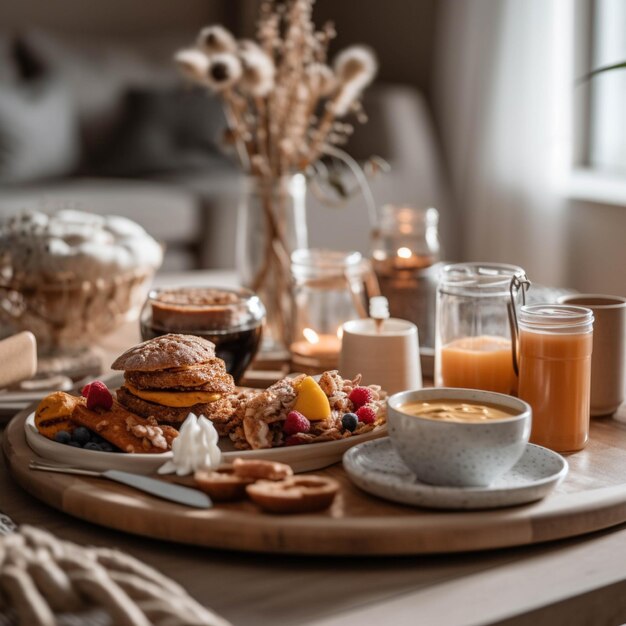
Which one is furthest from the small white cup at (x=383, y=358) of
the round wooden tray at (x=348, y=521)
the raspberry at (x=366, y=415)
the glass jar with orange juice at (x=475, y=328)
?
the round wooden tray at (x=348, y=521)

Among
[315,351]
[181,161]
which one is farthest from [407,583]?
[181,161]

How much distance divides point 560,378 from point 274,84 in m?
0.90

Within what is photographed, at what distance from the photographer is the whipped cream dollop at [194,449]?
1003 mm

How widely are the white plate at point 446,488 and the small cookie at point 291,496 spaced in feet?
0.17

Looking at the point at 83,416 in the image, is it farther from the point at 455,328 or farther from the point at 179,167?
the point at 179,167

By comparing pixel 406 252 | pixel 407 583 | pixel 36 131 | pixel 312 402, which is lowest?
pixel 407 583

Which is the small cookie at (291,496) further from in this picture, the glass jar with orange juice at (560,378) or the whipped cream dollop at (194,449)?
the glass jar with orange juice at (560,378)

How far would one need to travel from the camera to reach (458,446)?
911mm

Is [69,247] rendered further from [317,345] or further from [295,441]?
Result: [295,441]

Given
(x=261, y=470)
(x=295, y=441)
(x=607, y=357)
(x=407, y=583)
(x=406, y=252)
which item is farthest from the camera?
(x=406, y=252)

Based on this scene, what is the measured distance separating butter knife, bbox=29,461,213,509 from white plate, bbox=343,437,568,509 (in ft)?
0.51

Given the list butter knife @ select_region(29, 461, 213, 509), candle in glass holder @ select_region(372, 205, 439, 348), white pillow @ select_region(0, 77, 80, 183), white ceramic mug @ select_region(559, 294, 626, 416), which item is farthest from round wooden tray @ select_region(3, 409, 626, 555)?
white pillow @ select_region(0, 77, 80, 183)

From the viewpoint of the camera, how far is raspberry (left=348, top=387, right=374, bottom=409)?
1160mm

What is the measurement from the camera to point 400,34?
4.76 meters
